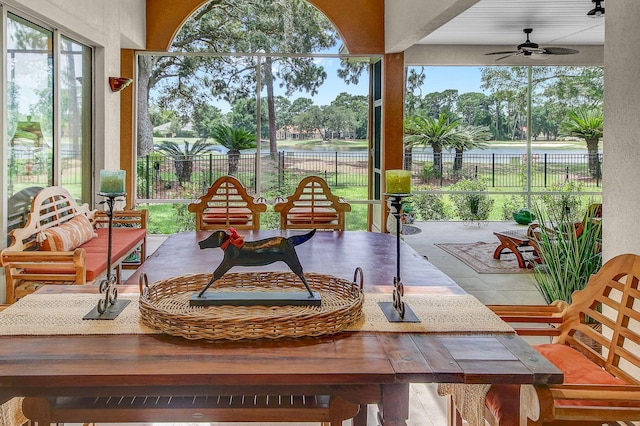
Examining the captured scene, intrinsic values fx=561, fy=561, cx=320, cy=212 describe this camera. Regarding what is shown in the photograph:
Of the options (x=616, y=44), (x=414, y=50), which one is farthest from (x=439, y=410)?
(x=414, y=50)

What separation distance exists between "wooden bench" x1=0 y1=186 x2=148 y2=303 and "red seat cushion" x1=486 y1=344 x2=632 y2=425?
2574 millimetres

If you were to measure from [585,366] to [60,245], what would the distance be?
3347 millimetres

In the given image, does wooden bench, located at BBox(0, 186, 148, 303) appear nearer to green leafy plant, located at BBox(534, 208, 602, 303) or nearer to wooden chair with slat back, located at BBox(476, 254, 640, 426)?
wooden chair with slat back, located at BBox(476, 254, 640, 426)

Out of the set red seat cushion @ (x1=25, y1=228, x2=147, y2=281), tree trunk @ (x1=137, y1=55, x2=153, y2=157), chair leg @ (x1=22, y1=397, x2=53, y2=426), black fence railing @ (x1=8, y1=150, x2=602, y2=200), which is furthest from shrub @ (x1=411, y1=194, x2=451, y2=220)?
chair leg @ (x1=22, y1=397, x2=53, y2=426)

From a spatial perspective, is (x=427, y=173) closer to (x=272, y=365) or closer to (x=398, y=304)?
(x=398, y=304)

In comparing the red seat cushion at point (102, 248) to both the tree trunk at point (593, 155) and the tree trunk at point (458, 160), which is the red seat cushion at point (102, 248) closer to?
the tree trunk at point (458, 160)

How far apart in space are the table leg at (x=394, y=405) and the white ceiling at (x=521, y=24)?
557 cm

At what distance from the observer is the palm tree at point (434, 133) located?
8.49 metres

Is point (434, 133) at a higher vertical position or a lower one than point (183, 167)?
higher

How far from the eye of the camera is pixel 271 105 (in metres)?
7.19

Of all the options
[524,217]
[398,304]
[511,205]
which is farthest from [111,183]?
[511,205]

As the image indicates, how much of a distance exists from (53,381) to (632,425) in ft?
5.32

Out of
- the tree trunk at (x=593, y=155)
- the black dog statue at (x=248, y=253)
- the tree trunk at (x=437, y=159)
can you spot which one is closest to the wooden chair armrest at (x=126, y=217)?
the black dog statue at (x=248, y=253)

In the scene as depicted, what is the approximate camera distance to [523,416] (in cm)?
146
